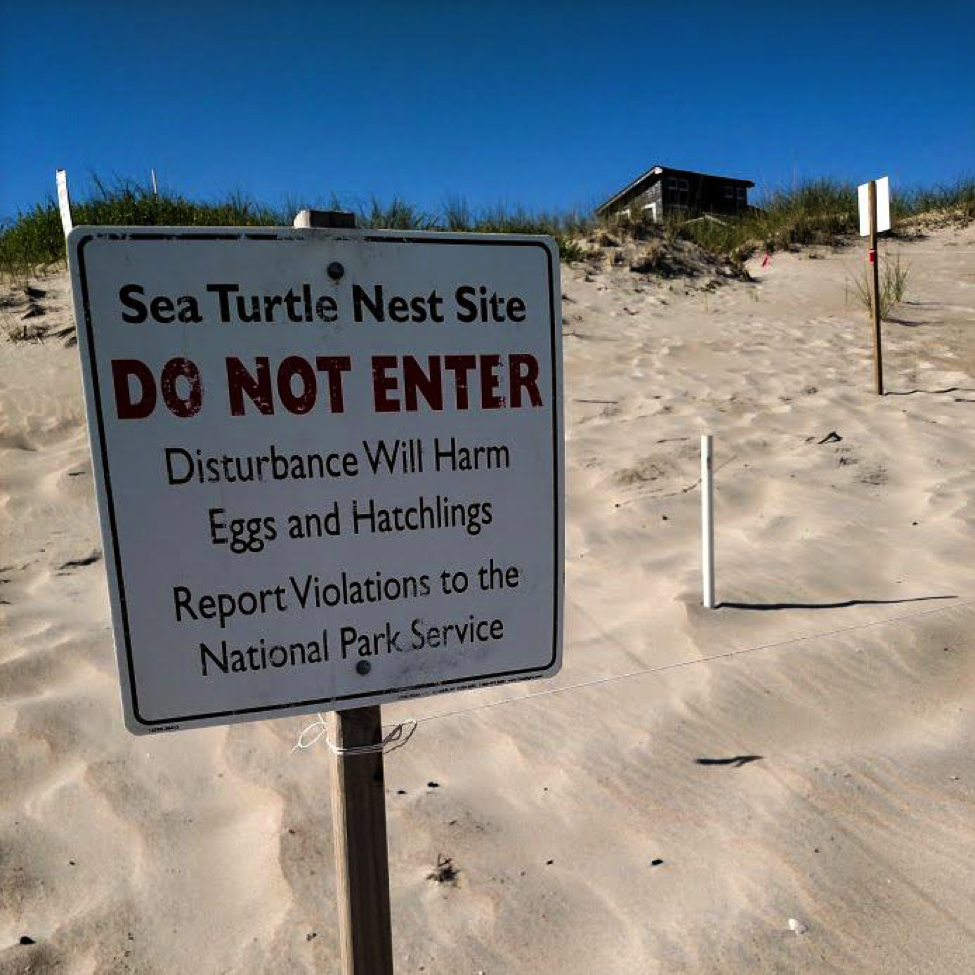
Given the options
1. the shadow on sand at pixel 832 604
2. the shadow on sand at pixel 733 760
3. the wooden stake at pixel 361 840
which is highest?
the wooden stake at pixel 361 840

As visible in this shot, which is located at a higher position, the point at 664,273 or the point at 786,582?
the point at 664,273

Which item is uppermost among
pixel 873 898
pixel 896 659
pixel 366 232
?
pixel 366 232

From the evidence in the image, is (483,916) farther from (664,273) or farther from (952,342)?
(664,273)

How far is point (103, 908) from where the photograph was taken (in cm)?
220

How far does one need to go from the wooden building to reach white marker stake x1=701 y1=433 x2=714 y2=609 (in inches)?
467

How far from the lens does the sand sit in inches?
83.4

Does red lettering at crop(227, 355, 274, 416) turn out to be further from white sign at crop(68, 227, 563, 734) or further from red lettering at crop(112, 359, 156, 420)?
red lettering at crop(112, 359, 156, 420)

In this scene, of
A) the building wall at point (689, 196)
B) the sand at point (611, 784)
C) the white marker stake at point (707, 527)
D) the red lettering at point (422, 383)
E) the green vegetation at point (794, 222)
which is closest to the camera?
the red lettering at point (422, 383)

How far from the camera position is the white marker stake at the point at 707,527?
3.61m

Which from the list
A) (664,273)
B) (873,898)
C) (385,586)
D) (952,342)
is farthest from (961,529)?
(664,273)

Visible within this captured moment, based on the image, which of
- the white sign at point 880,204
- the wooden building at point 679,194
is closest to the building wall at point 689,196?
the wooden building at point 679,194

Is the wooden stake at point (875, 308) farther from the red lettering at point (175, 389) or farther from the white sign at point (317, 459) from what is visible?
the red lettering at point (175, 389)

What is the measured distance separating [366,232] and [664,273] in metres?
10.4

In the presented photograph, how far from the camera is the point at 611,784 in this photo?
2666 millimetres
